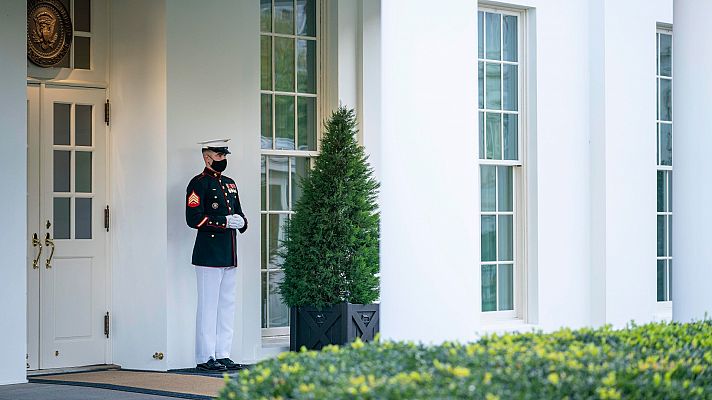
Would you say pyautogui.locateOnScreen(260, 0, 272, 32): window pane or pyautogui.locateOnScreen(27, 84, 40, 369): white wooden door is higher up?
pyautogui.locateOnScreen(260, 0, 272, 32): window pane

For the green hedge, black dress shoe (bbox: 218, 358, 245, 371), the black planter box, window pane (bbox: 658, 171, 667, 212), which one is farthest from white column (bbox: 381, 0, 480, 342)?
window pane (bbox: 658, 171, 667, 212)

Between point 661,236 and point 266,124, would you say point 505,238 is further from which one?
point 266,124

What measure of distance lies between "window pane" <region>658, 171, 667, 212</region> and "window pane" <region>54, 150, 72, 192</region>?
17.9ft

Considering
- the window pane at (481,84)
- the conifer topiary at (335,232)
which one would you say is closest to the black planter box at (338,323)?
the conifer topiary at (335,232)

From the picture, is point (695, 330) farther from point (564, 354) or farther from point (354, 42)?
point (354, 42)

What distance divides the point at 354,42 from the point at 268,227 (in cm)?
188

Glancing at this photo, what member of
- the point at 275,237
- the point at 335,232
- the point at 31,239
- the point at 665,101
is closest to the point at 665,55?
the point at 665,101

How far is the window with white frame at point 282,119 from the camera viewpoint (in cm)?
948

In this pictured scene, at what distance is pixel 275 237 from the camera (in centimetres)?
958

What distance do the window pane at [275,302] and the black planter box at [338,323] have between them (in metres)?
0.58

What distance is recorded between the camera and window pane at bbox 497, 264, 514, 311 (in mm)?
9500

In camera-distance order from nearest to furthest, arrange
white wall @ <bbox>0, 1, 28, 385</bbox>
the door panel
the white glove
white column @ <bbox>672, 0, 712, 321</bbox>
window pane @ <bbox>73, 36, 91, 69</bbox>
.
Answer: white column @ <bbox>672, 0, 712, 321</bbox> → white wall @ <bbox>0, 1, 28, 385</bbox> → the door panel → the white glove → window pane @ <bbox>73, 36, 91, 69</bbox>

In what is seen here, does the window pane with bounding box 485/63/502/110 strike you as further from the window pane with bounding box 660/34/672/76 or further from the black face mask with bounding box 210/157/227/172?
the black face mask with bounding box 210/157/227/172

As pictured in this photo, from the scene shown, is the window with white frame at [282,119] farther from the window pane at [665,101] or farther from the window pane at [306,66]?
the window pane at [665,101]
